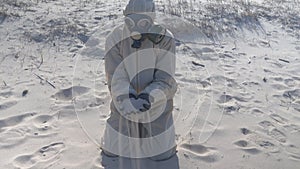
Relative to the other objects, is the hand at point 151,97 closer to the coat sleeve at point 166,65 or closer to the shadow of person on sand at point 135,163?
the coat sleeve at point 166,65

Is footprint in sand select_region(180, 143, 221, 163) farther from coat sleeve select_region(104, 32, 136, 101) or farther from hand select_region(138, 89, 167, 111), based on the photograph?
coat sleeve select_region(104, 32, 136, 101)

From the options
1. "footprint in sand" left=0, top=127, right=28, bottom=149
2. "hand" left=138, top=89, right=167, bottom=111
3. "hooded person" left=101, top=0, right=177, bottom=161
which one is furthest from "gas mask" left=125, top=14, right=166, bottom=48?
"footprint in sand" left=0, top=127, right=28, bottom=149

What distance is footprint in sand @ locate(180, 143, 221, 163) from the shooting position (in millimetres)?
3768

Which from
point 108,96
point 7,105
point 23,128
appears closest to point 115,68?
point 23,128

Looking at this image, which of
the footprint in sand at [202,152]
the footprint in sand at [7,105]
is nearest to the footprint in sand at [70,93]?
the footprint in sand at [7,105]

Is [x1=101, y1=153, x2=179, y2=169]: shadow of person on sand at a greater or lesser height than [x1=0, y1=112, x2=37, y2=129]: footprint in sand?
lesser

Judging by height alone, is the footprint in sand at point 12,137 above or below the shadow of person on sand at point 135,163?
above

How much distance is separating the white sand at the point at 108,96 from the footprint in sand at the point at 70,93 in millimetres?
13

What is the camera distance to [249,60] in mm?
6469

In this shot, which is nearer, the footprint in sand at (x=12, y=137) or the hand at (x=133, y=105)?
the hand at (x=133, y=105)

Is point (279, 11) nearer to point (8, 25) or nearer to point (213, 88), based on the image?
point (213, 88)

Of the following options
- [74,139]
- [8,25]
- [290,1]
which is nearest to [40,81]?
[74,139]

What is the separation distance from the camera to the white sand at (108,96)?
12.4ft

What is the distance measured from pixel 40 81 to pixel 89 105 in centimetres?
98
